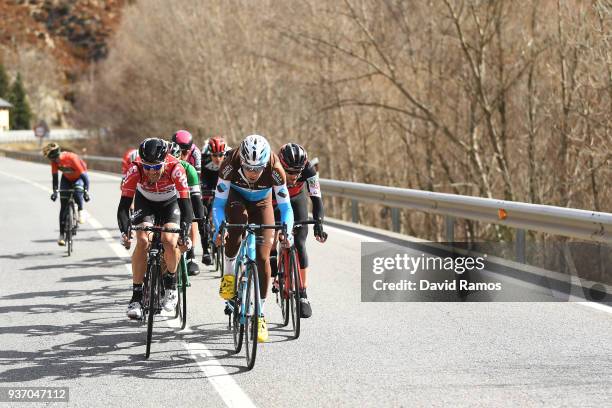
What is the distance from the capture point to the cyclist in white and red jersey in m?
7.16

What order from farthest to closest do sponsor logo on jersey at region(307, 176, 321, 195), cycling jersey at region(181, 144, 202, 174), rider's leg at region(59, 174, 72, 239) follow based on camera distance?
rider's leg at region(59, 174, 72, 239)
cycling jersey at region(181, 144, 202, 174)
sponsor logo on jersey at region(307, 176, 321, 195)

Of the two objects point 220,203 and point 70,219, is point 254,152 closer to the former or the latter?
point 220,203

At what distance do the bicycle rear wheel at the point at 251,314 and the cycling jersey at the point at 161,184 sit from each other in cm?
126

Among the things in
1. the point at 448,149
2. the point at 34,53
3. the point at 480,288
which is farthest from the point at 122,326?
the point at 34,53

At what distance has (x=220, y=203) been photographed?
6914 mm

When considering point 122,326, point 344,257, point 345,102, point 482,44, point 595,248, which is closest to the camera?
point 122,326

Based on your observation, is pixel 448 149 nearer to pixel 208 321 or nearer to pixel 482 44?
pixel 482 44

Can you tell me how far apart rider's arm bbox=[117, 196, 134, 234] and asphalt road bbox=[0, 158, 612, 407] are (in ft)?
3.04

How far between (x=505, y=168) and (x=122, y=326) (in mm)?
13192

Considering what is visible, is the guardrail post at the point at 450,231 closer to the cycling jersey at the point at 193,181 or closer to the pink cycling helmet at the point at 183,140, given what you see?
the pink cycling helmet at the point at 183,140

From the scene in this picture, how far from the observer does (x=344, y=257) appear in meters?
12.3

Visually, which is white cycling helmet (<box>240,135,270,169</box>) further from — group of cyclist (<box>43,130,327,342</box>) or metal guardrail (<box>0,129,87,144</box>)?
metal guardrail (<box>0,129,87,144</box>)

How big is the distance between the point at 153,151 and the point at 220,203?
27.3 inches
